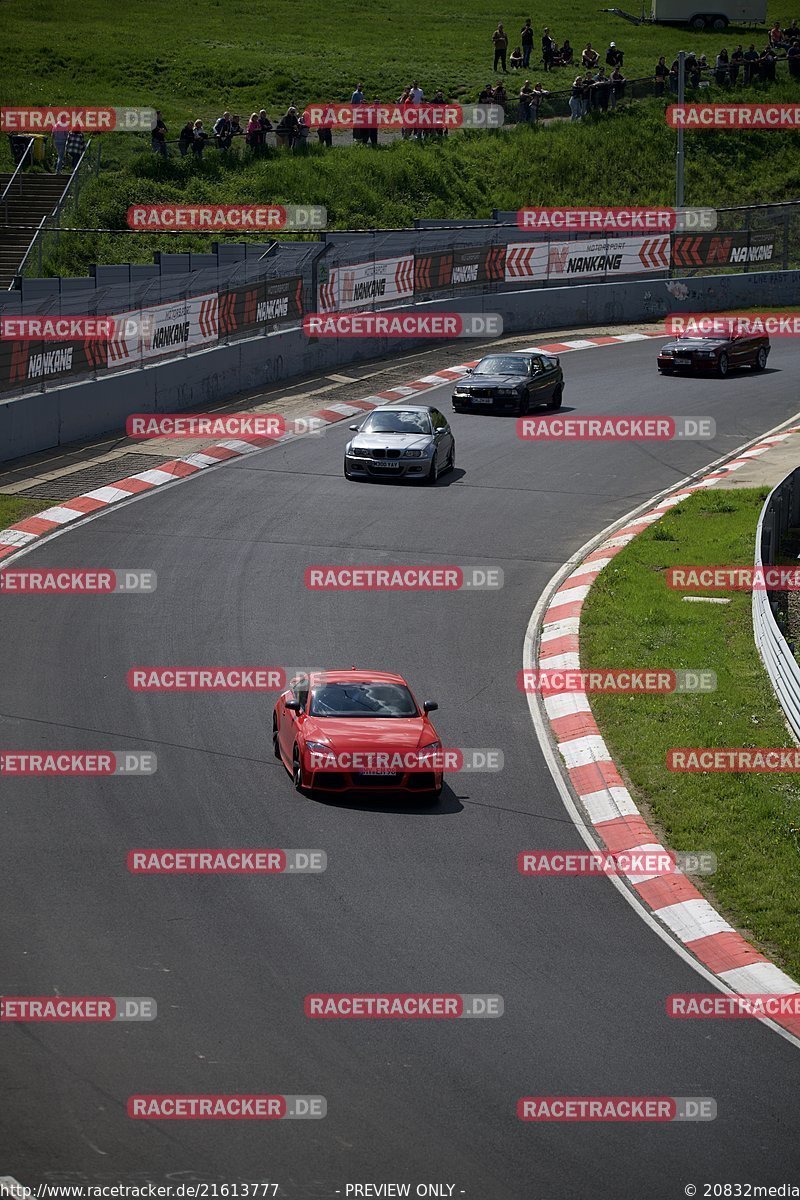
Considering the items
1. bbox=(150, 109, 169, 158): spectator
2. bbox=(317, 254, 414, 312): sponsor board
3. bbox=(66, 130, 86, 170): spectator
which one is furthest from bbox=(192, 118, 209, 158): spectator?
bbox=(317, 254, 414, 312): sponsor board

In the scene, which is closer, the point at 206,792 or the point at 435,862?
the point at 435,862

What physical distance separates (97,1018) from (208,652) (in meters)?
8.35

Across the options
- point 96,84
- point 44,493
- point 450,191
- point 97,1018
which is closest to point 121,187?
point 450,191

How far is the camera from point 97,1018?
9.91 metres

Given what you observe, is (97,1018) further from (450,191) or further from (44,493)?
(450,191)

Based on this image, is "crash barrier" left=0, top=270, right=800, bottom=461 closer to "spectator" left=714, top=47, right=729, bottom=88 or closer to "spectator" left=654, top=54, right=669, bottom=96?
"spectator" left=654, top=54, right=669, bottom=96

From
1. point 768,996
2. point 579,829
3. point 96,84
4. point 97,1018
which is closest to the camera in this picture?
point 97,1018
